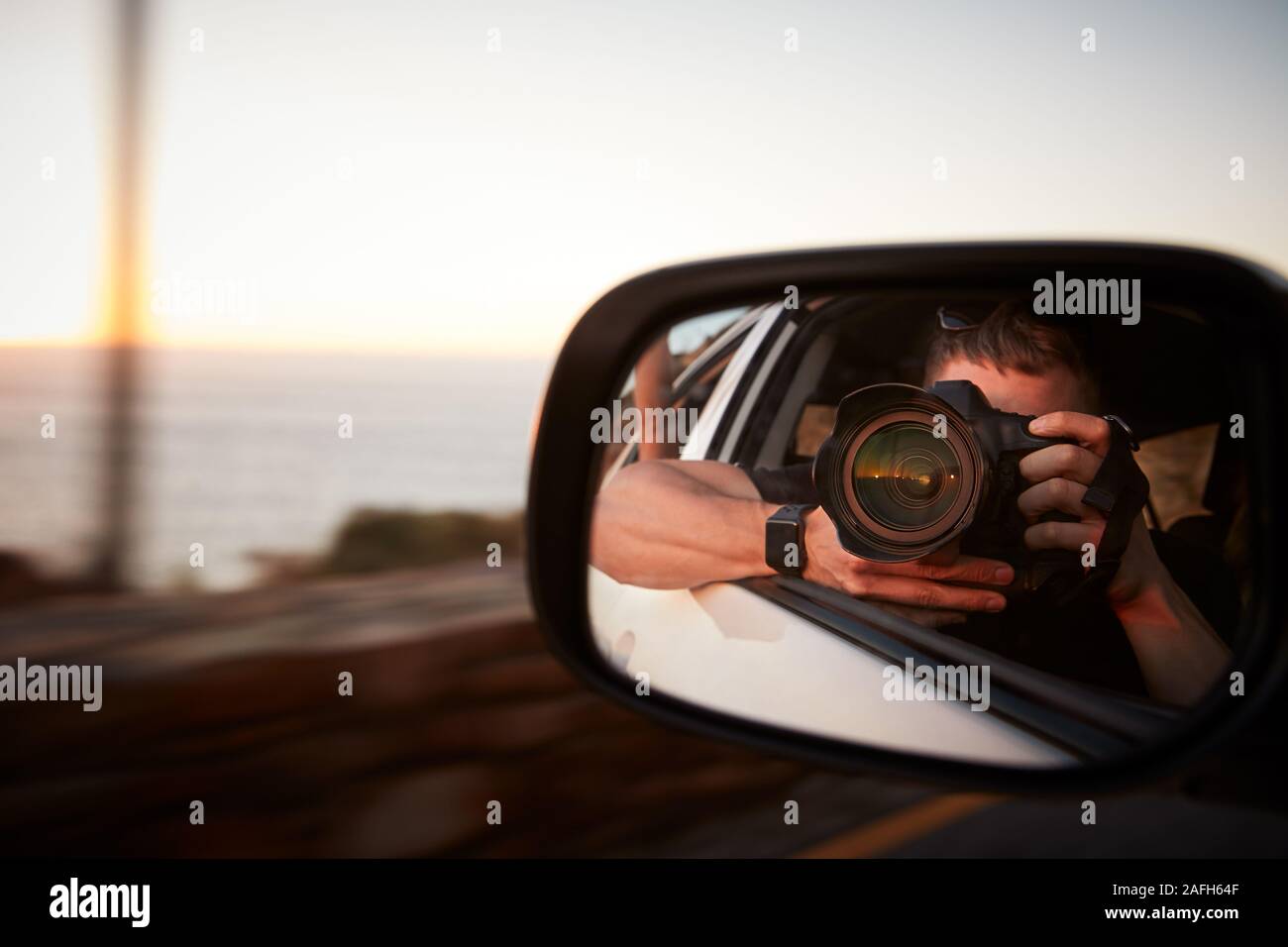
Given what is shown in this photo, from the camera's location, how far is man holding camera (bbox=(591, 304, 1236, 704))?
125cm

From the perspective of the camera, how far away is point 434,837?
147 inches

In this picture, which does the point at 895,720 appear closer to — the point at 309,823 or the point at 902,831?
the point at 902,831

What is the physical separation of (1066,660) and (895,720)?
0.71 ft

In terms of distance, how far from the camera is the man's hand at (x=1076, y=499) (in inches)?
48.9

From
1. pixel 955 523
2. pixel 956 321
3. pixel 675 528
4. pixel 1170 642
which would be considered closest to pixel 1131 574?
pixel 1170 642
